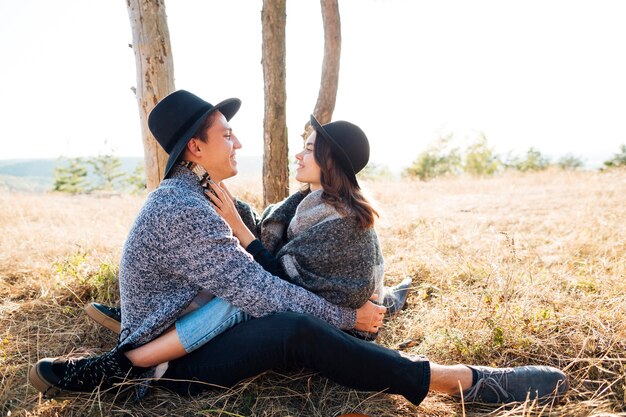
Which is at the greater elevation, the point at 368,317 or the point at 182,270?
the point at 182,270

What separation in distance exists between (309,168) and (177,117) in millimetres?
773

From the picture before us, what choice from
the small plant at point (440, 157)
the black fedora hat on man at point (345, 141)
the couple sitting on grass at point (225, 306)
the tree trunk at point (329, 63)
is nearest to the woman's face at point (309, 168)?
the black fedora hat on man at point (345, 141)

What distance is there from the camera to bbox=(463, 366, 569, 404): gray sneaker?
208 cm

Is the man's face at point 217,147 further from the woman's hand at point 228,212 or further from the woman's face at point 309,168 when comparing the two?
the woman's face at point 309,168

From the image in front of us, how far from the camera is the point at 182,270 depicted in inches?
78.8

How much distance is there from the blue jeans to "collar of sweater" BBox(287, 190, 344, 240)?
621 mm

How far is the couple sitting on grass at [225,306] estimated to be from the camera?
77.2 inches

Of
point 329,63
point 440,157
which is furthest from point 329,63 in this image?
point 440,157

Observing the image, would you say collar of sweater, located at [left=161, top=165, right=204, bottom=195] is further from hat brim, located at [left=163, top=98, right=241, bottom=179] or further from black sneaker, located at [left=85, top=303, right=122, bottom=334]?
black sneaker, located at [left=85, top=303, right=122, bottom=334]

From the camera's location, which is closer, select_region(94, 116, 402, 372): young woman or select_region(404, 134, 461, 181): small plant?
select_region(94, 116, 402, 372): young woman

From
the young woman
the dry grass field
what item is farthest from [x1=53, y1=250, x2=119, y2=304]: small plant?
the young woman

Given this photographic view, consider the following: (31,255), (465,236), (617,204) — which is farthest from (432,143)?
(31,255)

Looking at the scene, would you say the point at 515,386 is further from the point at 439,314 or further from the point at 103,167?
the point at 103,167

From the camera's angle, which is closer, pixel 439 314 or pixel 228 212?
pixel 228 212
